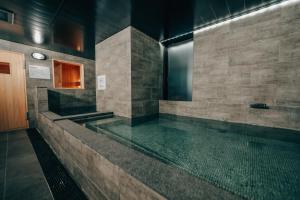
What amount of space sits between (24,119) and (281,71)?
7.97m

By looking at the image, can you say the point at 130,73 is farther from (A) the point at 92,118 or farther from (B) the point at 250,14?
(B) the point at 250,14

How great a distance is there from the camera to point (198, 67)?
4379 mm

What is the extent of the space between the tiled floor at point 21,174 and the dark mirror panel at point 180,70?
447 cm

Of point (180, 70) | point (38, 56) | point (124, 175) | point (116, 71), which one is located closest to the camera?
point (124, 175)

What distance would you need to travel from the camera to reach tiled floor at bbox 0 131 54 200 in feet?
5.56

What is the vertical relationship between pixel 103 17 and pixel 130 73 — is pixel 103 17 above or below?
above

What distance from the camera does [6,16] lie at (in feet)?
10.3

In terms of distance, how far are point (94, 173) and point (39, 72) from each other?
209 inches

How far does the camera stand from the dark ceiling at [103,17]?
9.18 feet

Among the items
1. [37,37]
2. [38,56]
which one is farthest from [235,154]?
[38,56]

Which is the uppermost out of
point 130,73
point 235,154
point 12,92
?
point 130,73

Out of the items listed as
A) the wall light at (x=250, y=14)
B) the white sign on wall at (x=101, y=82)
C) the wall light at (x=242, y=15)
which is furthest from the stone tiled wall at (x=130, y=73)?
the wall light at (x=250, y=14)

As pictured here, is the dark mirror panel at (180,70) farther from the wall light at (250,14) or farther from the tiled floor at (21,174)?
the tiled floor at (21,174)

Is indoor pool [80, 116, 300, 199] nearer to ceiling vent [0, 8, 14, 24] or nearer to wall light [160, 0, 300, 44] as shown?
wall light [160, 0, 300, 44]
